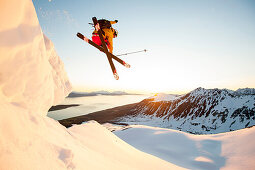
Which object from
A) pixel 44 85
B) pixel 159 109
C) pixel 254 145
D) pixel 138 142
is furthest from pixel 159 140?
pixel 159 109

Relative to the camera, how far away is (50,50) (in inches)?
170

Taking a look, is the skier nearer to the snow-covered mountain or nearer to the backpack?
the backpack

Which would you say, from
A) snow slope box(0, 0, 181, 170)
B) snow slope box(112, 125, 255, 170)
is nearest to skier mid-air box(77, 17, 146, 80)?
snow slope box(0, 0, 181, 170)

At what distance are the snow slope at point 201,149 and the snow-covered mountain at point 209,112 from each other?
50.5 feet

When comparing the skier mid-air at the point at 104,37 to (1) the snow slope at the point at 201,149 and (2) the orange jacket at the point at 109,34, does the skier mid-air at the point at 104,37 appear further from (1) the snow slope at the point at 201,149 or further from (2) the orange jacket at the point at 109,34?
(1) the snow slope at the point at 201,149

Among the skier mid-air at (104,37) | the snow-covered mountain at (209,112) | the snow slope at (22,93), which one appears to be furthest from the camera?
the snow-covered mountain at (209,112)

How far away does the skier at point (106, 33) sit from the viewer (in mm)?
5571

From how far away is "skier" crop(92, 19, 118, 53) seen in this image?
5.57m

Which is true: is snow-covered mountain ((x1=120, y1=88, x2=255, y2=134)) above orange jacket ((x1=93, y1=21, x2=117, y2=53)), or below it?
below

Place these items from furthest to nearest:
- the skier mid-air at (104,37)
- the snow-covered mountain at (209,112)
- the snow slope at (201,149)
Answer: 1. the snow-covered mountain at (209,112)
2. the snow slope at (201,149)
3. the skier mid-air at (104,37)

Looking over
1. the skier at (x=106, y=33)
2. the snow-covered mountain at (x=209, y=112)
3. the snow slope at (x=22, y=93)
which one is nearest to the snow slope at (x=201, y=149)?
the snow slope at (x=22, y=93)

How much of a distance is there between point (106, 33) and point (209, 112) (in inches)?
1220

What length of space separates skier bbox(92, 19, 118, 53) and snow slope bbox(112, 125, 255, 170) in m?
8.14

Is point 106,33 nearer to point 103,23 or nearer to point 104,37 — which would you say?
point 104,37
